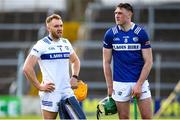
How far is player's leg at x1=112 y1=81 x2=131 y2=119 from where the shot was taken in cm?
1084

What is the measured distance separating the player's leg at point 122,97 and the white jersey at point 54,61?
0.89 m

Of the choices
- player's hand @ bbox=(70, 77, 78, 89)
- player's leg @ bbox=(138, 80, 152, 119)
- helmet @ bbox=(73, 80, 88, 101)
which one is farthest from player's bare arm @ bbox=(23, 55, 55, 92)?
player's leg @ bbox=(138, 80, 152, 119)

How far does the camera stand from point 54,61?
10211 mm

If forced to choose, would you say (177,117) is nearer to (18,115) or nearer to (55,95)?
(18,115)

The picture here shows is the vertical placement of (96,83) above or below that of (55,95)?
below

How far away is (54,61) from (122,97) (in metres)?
1.23

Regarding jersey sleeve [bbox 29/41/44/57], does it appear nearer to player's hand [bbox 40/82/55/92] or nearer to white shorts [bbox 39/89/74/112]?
player's hand [bbox 40/82/55/92]

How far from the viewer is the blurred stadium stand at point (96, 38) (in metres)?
27.3

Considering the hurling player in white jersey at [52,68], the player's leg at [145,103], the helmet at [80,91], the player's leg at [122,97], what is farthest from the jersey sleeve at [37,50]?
the player's leg at [145,103]

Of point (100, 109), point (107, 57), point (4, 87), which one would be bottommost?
point (4, 87)

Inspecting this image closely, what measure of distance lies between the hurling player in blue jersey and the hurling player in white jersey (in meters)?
0.80

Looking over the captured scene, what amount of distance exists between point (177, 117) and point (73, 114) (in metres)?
12.8

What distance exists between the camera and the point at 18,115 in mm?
23359

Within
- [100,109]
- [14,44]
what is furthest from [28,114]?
[100,109]
